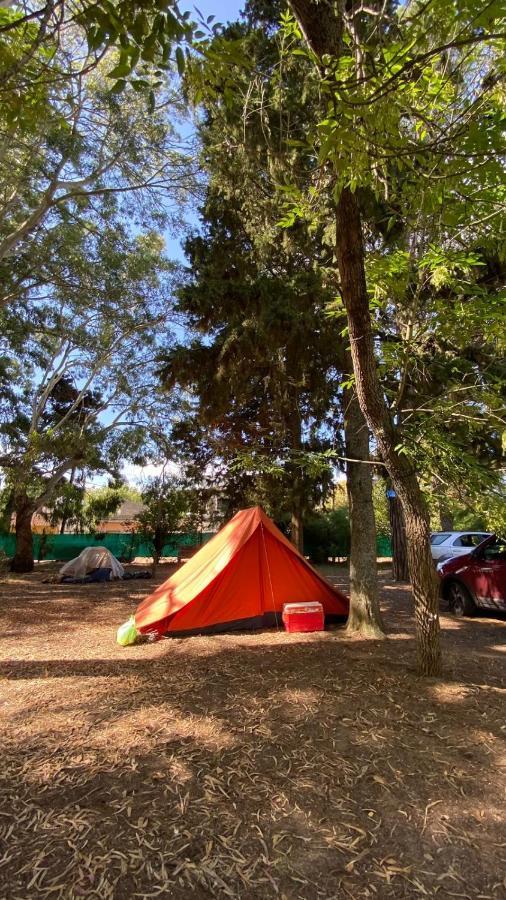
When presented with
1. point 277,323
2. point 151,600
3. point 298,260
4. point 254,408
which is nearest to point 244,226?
point 298,260

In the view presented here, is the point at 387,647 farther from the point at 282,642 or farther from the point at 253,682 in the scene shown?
the point at 253,682

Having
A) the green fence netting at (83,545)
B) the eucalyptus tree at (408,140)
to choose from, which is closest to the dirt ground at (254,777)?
the eucalyptus tree at (408,140)

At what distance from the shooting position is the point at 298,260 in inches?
300

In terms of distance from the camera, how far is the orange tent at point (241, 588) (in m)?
6.72

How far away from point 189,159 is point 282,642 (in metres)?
11.3

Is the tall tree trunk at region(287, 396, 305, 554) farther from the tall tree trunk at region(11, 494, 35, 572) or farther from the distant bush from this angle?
the distant bush

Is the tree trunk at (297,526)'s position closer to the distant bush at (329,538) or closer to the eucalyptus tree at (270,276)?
the eucalyptus tree at (270,276)

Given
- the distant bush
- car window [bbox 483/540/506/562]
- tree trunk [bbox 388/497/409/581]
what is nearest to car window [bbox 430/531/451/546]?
tree trunk [bbox 388/497/409/581]

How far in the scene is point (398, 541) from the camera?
13.2 m

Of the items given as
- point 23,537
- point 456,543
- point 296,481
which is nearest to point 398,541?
point 456,543

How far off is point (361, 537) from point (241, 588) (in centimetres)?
181

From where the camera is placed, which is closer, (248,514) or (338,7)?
(338,7)

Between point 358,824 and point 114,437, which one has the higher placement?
point 114,437

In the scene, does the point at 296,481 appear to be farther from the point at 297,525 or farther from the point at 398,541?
the point at 398,541
